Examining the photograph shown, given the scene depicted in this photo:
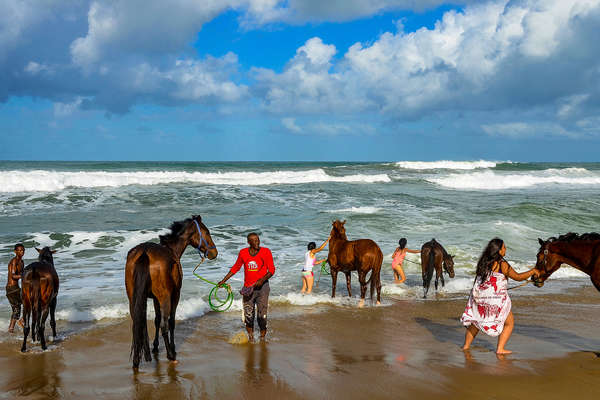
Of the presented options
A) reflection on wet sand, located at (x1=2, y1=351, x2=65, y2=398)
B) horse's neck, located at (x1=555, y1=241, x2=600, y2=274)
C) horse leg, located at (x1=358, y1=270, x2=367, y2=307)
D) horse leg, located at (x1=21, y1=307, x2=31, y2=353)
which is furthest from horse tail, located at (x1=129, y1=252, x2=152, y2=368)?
horse's neck, located at (x1=555, y1=241, x2=600, y2=274)

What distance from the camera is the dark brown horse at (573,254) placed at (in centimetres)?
639

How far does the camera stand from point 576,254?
6500 mm

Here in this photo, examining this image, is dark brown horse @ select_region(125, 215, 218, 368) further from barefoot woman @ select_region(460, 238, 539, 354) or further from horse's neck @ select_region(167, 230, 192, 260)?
barefoot woman @ select_region(460, 238, 539, 354)

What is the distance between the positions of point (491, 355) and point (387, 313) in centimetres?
297

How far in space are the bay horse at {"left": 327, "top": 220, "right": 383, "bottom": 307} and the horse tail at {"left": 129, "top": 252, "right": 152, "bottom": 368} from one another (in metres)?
4.92

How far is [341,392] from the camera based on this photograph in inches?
205

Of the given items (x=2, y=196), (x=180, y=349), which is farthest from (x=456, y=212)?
(x=2, y=196)

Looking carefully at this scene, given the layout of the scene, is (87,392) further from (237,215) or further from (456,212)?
(456,212)

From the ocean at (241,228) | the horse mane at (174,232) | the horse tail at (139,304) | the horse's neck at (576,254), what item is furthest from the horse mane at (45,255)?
the horse's neck at (576,254)

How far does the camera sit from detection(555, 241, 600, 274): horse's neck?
21.1 feet

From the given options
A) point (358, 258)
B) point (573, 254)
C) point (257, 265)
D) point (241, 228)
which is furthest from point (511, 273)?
point (241, 228)

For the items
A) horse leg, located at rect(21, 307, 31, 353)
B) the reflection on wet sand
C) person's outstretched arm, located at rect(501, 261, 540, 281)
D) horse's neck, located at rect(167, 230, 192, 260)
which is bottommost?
the reflection on wet sand

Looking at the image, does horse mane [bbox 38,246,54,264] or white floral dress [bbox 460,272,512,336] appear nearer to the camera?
white floral dress [bbox 460,272,512,336]

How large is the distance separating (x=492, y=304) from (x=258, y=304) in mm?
3202
